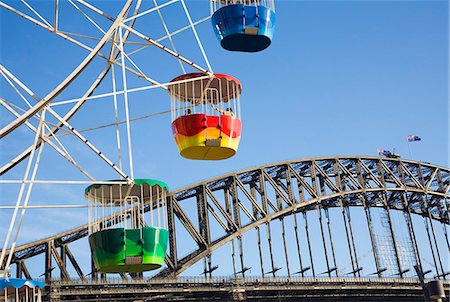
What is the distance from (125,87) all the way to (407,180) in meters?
88.7

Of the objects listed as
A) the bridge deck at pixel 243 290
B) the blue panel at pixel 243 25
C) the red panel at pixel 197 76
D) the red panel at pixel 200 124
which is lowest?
the red panel at pixel 200 124

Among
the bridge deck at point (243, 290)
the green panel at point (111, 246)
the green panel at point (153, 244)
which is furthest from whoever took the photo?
the bridge deck at point (243, 290)

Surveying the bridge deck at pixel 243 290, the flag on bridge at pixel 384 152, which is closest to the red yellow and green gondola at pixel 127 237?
the bridge deck at pixel 243 290

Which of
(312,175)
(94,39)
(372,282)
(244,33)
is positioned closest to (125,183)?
(94,39)

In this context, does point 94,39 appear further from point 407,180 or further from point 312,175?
point 407,180

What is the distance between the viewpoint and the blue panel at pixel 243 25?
19.6 metres

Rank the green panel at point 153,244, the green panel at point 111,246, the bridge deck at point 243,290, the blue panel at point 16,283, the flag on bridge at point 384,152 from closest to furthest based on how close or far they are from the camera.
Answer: the green panel at point 111,246
the green panel at point 153,244
the blue panel at point 16,283
the bridge deck at point 243,290
the flag on bridge at point 384,152

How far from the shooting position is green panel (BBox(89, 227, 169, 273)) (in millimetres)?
17766

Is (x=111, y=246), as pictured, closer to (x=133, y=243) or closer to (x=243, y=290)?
(x=133, y=243)

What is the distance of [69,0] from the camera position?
16359 mm

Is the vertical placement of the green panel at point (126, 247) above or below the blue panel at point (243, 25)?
below

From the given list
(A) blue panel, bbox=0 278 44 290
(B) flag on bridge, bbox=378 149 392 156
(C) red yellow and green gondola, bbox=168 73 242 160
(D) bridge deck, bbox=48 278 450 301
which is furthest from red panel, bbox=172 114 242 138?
(B) flag on bridge, bbox=378 149 392 156

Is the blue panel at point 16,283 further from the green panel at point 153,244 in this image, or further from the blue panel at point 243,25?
the blue panel at point 243,25

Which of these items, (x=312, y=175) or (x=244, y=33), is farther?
(x=312, y=175)
